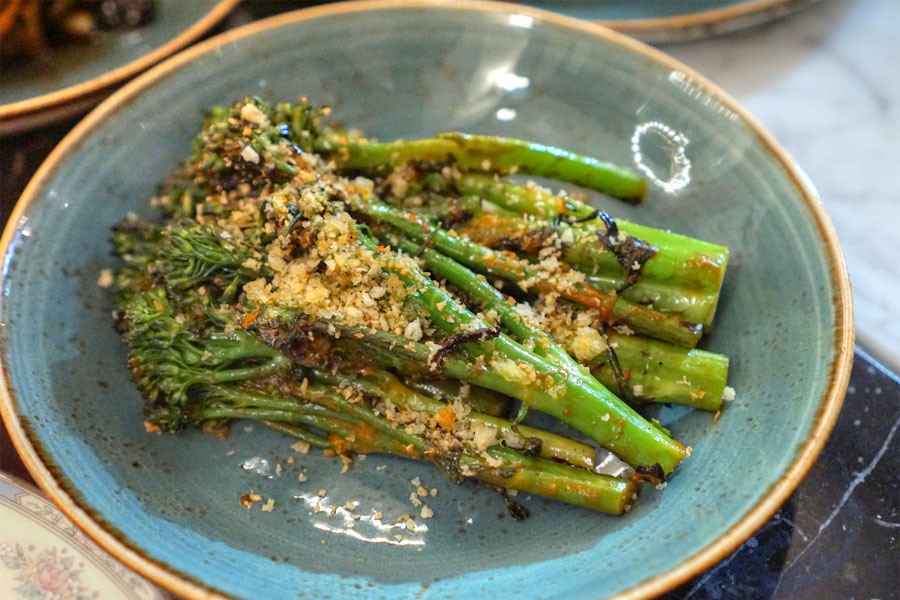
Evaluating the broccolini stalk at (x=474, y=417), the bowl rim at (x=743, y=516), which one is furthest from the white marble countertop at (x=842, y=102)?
the broccolini stalk at (x=474, y=417)

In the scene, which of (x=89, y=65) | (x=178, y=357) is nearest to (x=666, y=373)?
(x=178, y=357)

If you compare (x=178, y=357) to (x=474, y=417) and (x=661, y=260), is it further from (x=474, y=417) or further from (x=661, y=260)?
(x=661, y=260)

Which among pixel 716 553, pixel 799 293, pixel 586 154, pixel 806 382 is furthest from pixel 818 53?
pixel 716 553

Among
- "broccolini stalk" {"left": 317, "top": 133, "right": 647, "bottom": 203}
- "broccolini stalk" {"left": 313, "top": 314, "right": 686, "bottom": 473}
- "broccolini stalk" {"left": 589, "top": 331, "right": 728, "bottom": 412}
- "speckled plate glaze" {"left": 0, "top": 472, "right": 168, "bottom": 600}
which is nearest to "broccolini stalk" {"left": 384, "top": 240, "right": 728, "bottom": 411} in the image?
"broccolini stalk" {"left": 589, "top": 331, "right": 728, "bottom": 412}

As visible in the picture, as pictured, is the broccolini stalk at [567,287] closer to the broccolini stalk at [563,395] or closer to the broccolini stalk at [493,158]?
the broccolini stalk at [563,395]

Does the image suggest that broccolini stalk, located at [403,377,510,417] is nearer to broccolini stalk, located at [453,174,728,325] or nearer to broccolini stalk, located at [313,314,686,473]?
broccolini stalk, located at [313,314,686,473]
